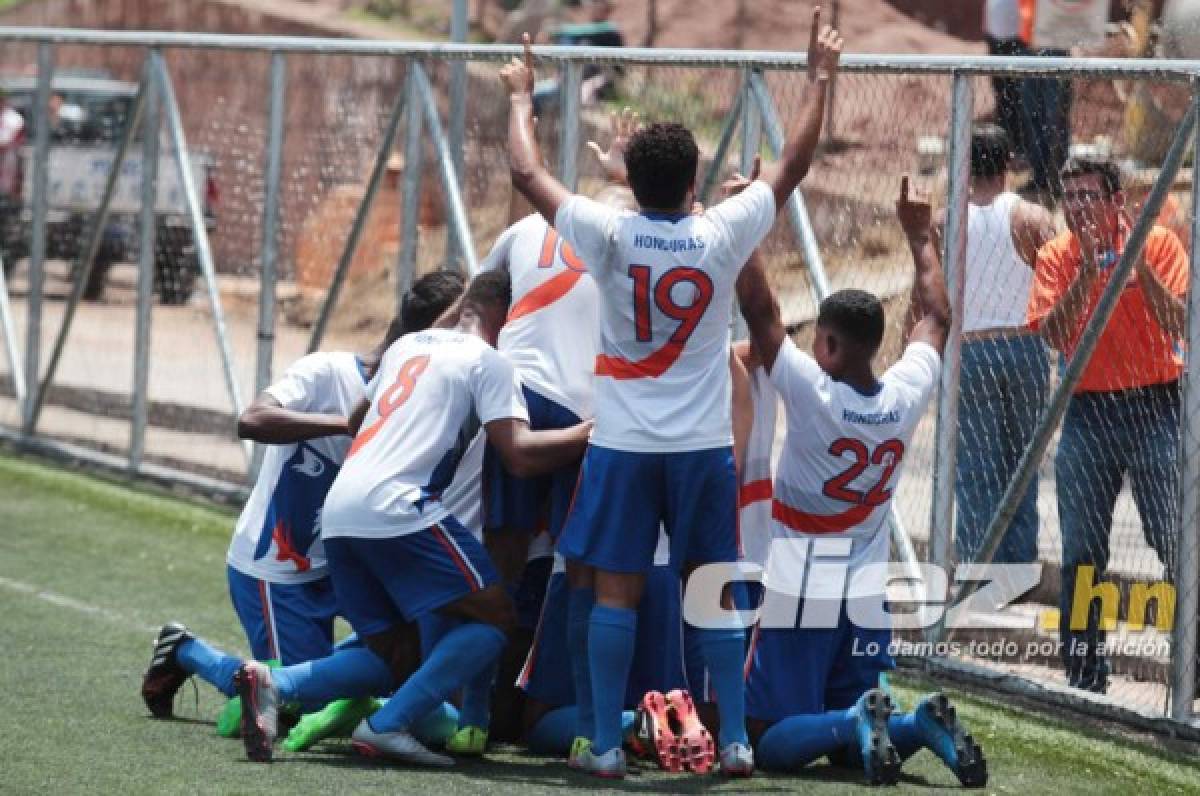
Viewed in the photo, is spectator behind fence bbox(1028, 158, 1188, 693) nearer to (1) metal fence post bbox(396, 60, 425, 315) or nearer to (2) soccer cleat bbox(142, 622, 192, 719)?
(2) soccer cleat bbox(142, 622, 192, 719)

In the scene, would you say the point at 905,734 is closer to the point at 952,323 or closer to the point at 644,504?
the point at 644,504

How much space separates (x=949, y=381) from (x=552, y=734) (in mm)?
2363

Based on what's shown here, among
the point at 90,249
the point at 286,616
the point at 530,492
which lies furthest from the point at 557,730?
the point at 90,249

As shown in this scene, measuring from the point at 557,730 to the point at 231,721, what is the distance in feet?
3.36

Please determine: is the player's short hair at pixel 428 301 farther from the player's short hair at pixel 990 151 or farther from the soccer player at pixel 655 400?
the player's short hair at pixel 990 151

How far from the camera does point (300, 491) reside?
7.32 metres

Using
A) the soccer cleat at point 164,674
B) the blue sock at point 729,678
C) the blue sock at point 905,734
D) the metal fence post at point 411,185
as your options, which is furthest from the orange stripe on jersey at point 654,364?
the metal fence post at point 411,185

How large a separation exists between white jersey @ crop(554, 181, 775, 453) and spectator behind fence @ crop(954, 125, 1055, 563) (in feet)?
6.61

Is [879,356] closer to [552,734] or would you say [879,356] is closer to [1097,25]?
[552,734]

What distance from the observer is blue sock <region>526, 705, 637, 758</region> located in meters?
6.81

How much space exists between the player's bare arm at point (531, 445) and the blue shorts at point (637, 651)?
1.54 ft

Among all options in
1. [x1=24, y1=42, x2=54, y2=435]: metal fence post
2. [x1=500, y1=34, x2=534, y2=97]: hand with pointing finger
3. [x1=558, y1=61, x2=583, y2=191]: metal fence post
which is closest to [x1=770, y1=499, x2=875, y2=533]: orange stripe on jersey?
[x1=500, y1=34, x2=534, y2=97]: hand with pointing finger

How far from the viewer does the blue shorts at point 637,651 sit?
271 inches

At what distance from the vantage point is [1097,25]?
14.8 meters
